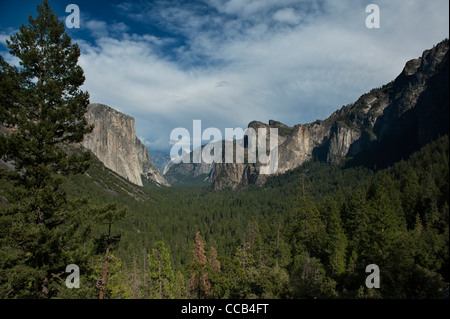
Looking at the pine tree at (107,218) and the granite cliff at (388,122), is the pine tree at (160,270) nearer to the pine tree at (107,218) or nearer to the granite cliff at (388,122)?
the pine tree at (107,218)

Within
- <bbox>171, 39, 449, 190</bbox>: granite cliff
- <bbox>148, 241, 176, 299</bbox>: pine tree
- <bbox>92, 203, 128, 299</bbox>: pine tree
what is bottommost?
<bbox>148, 241, 176, 299</bbox>: pine tree

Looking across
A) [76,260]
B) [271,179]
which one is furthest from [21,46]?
[271,179]

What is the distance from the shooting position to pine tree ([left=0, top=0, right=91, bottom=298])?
10078mm

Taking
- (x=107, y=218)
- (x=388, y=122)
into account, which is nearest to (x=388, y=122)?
(x=388, y=122)

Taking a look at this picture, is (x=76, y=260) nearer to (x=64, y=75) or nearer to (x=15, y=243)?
(x=15, y=243)

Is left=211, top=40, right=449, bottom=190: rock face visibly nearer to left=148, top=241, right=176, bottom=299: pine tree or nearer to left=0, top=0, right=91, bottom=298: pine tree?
Result: left=148, top=241, right=176, bottom=299: pine tree

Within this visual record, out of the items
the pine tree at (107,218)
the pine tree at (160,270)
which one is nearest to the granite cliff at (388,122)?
the pine tree at (160,270)

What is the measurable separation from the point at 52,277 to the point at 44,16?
11821 millimetres

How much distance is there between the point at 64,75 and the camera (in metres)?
12.3

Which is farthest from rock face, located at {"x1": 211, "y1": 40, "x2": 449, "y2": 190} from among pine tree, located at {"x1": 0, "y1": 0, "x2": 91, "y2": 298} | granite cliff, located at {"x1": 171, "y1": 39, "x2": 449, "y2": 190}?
pine tree, located at {"x1": 0, "y1": 0, "x2": 91, "y2": 298}

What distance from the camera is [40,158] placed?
1091cm

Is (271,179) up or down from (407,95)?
down

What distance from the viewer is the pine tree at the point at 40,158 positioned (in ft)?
33.1

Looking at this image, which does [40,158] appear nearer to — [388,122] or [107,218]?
[107,218]
